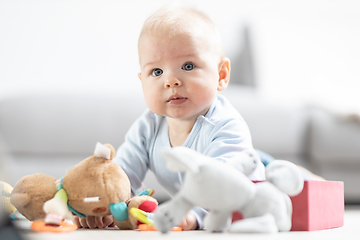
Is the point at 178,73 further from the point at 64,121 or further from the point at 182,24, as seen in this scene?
the point at 64,121

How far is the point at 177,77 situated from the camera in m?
0.84

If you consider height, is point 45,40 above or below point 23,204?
above

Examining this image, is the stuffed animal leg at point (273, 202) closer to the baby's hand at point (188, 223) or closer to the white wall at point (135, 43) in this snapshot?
the baby's hand at point (188, 223)

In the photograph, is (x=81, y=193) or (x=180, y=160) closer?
(x=180, y=160)

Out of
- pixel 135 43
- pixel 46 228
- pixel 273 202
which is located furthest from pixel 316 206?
pixel 135 43

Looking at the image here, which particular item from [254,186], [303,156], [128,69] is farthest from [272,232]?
[128,69]

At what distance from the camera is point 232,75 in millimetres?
2529

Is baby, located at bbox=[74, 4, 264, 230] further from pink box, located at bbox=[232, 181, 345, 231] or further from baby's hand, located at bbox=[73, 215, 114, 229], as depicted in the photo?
pink box, located at bbox=[232, 181, 345, 231]

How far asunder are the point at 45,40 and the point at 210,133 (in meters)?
1.94

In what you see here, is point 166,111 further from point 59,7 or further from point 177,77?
point 59,7

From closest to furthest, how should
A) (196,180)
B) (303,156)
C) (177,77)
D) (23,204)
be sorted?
(196,180) → (23,204) → (177,77) → (303,156)

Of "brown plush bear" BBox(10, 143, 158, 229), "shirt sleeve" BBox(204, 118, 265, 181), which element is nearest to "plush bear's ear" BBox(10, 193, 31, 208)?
"brown plush bear" BBox(10, 143, 158, 229)

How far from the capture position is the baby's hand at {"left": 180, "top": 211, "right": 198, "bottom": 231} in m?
0.75

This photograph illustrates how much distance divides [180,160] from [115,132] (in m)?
1.05
